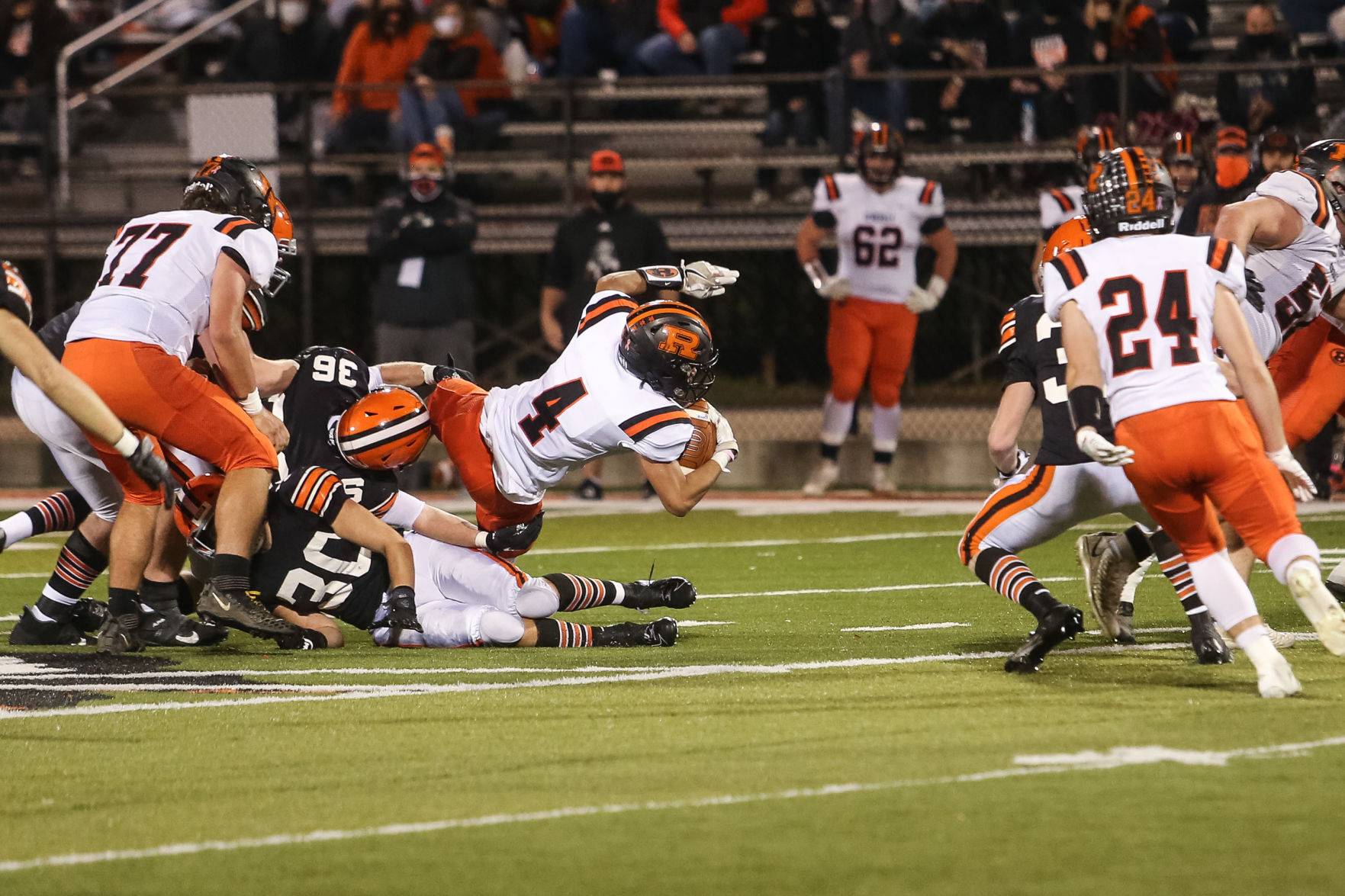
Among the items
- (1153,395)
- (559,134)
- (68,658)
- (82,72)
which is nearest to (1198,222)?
(559,134)

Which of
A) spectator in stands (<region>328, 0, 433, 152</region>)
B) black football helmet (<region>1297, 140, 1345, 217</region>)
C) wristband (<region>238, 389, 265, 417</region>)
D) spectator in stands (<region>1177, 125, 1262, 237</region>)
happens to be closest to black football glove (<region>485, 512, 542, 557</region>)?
wristband (<region>238, 389, 265, 417</region>)

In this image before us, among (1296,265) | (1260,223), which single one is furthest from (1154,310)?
(1296,265)

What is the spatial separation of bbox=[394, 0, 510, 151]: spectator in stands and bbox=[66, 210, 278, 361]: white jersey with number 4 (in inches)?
318

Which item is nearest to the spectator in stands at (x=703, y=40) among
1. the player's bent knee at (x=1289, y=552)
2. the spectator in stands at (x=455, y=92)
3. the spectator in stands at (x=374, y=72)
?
the spectator in stands at (x=455, y=92)

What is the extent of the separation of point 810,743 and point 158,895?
1.72m

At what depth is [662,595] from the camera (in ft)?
22.3

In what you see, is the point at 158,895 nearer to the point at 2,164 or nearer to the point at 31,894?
the point at 31,894

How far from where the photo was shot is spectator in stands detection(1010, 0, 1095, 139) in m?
13.5

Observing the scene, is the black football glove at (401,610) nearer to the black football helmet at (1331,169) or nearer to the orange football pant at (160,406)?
the orange football pant at (160,406)

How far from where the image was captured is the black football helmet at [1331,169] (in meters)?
6.66

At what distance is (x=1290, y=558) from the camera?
4.86m

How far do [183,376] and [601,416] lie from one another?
142 centimetres

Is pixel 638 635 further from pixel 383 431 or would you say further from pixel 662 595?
pixel 383 431

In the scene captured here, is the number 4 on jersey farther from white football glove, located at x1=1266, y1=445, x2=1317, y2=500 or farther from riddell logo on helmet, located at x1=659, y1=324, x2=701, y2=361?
white football glove, located at x1=1266, y1=445, x2=1317, y2=500
